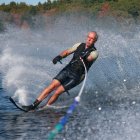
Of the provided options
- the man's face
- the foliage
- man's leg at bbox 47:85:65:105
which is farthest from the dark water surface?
the foliage

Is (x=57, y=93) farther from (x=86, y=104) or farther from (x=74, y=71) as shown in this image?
(x=86, y=104)

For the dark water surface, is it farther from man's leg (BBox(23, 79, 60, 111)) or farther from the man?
the man

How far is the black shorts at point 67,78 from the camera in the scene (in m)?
9.30

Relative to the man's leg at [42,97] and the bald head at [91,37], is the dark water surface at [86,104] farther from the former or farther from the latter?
the bald head at [91,37]

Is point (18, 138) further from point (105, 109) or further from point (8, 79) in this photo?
point (8, 79)

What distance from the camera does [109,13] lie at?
2635 inches

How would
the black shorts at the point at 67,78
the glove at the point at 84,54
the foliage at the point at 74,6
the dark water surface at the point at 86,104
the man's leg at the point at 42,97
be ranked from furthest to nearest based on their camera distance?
the foliage at the point at 74,6 < the black shorts at the point at 67,78 < the glove at the point at 84,54 < the man's leg at the point at 42,97 < the dark water surface at the point at 86,104

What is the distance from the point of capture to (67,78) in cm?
938

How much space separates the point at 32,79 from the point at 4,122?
4.72 meters

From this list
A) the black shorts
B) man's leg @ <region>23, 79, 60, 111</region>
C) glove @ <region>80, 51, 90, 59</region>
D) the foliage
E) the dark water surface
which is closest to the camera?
the dark water surface

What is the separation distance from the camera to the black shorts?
9.30 m

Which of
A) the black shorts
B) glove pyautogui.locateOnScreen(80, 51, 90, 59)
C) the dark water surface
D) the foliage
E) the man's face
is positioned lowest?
the foliage

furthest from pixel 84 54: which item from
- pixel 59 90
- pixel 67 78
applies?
pixel 59 90

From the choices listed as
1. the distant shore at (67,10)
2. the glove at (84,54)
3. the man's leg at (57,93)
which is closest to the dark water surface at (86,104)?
the man's leg at (57,93)
